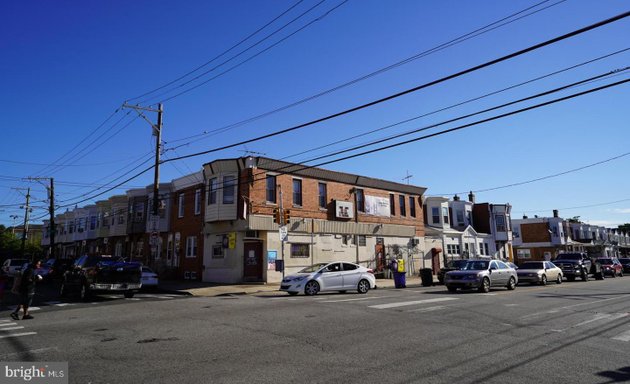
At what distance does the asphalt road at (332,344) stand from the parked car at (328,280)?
4.71 meters

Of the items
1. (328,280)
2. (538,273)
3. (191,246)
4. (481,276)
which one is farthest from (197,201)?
(538,273)

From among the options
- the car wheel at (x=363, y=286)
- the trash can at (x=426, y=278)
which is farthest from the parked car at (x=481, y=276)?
the trash can at (x=426, y=278)

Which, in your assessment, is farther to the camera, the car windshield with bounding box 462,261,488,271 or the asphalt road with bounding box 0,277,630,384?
the car windshield with bounding box 462,261,488,271

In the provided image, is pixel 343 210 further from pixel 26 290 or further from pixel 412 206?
pixel 26 290

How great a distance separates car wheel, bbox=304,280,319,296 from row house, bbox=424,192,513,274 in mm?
20595

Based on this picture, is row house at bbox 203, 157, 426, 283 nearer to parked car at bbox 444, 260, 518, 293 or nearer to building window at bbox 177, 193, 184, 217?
building window at bbox 177, 193, 184, 217

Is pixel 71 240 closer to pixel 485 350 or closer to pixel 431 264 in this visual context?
pixel 431 264

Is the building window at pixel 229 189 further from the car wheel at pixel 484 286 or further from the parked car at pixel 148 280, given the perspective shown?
the car wheel at pixel 484 286

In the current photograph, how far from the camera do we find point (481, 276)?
18797 millimetres

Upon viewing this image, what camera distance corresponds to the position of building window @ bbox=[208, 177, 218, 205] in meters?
27.0

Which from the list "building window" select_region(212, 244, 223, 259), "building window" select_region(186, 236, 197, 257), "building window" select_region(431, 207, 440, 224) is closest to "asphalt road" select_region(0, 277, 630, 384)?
"building window" select_region(212, 244, 223, 259)

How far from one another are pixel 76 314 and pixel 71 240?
50.0m

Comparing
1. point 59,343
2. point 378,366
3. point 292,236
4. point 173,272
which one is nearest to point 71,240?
point 173,272

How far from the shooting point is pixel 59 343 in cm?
823
